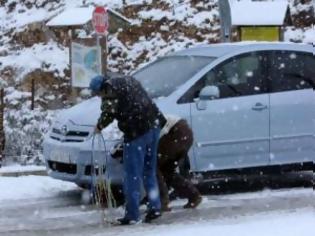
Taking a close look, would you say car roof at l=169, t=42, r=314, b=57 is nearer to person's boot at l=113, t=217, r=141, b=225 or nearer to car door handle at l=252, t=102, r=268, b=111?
car door handle at l=252, t=102, r=268, b=111

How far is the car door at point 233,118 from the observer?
8898 millimetres

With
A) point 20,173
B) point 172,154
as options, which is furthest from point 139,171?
point 20,173

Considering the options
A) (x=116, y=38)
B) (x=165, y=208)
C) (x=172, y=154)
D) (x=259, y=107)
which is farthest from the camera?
(x=116, y=38)

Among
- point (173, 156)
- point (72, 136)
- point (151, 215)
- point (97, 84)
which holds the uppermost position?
point (97, 84)

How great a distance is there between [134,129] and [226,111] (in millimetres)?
1802

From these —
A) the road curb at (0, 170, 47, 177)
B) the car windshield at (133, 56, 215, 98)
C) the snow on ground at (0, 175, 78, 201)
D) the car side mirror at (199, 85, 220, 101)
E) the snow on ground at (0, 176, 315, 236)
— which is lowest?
the road curb at (0, 170, 47, 177)

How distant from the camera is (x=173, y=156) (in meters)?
8.19

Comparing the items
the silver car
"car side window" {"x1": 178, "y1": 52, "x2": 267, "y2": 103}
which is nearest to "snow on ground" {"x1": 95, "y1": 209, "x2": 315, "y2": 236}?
the silver car

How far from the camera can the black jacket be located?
7.41m

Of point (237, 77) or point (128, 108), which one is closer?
Result: point (128, 108)

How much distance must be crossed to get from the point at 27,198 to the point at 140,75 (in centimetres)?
202

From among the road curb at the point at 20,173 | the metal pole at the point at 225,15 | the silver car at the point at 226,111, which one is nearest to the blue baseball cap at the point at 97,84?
the silver car at the point at 226,111

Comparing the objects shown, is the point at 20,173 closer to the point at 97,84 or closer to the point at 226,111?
the point at 226,111

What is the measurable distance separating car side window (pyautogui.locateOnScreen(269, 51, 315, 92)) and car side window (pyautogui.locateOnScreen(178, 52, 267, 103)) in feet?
0.52
